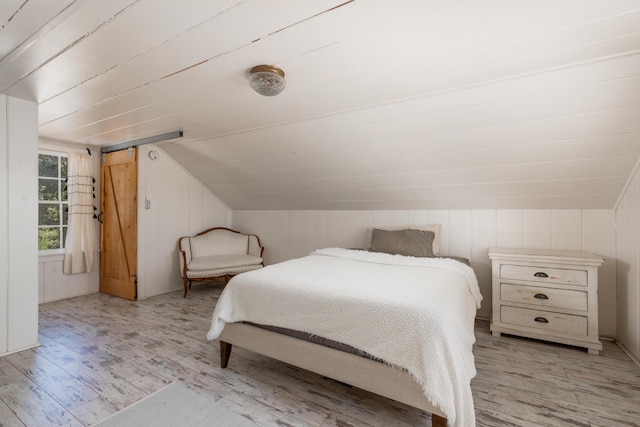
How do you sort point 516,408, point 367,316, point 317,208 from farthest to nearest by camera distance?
point 317,208, point 516,408, point 367,316

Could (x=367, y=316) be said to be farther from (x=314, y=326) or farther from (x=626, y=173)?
(x=626, y=173)

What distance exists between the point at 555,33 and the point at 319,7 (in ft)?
3.64

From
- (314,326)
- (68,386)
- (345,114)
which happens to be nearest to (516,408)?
(314,326)

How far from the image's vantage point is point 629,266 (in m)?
2.34

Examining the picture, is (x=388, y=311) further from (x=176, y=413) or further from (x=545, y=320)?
(x=545, y=320)

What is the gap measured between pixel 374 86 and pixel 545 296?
7.23 feet

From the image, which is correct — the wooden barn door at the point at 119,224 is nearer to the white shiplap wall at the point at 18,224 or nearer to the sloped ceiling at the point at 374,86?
the sloped ceiling at the point at 374,86

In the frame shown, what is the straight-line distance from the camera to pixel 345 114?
8.02 feet

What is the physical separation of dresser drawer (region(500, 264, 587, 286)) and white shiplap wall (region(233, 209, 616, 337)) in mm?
419

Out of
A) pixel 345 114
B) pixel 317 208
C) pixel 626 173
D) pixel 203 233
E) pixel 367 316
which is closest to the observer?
pixel 367 316

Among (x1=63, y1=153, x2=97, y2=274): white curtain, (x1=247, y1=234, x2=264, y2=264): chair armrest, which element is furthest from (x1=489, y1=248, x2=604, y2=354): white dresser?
(x1=63, y1=153, x2=97, y2=274): white curtain

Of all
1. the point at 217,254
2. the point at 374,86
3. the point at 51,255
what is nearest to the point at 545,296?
the point at 374,86

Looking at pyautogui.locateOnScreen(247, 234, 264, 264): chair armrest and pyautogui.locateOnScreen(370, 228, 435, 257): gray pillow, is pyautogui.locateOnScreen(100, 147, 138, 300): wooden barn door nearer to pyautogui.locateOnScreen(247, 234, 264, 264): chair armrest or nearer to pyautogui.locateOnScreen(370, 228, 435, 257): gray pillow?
pyautogui.locateOnScreen(247, 234, 264, 264): chair armrest

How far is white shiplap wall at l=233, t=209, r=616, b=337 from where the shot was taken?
2578 millimetres
